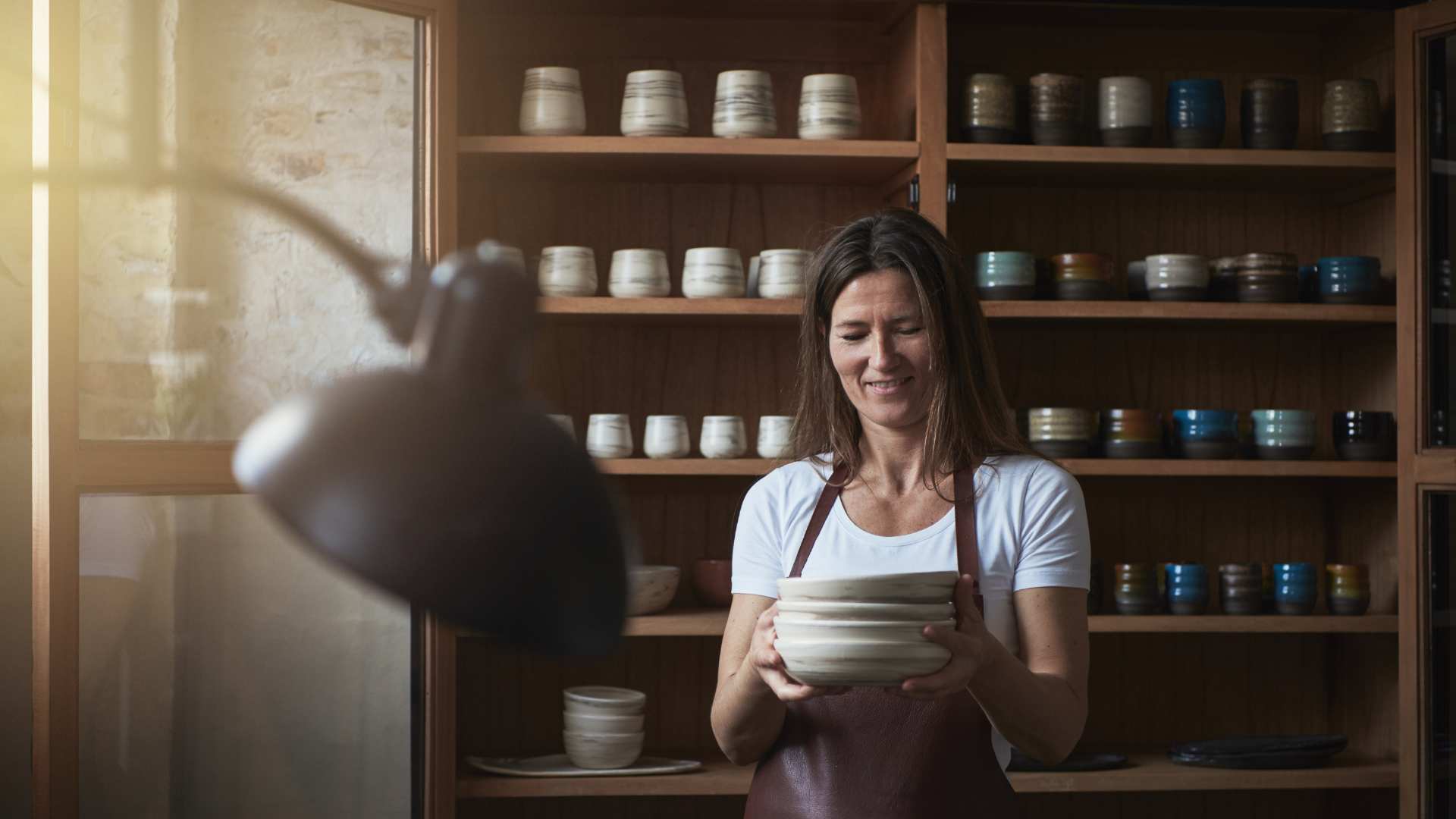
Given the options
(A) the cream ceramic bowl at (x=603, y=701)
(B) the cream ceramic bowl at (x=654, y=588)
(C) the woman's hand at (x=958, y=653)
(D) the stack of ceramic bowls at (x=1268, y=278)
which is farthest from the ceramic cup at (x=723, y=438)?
(C) the woman's hand at (x=958, y=653)

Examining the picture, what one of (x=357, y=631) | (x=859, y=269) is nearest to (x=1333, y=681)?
(x=859, y=269)

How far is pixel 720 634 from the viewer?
104 inches

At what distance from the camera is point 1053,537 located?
1.49m

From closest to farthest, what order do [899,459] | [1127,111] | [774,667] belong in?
[774,667] < [899,459] < [1127,111]

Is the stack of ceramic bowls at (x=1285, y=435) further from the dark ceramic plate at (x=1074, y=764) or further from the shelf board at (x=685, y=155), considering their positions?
the shelf board at (x=685, y=155)

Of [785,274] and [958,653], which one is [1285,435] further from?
[958,653]

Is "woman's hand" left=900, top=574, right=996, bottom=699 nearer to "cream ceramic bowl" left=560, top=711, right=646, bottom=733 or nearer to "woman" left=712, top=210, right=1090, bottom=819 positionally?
"woman" left=712, top=210, right=1090, bottom=819

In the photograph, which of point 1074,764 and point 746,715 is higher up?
point 746,715

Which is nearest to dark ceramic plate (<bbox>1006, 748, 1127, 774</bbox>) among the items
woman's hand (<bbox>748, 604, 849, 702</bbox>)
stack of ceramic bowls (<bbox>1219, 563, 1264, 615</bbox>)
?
stack of ceramic bowls (<bbox>1219, 563, 1264, 615</bbox>)

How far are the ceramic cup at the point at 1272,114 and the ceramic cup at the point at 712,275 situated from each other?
1068 mm

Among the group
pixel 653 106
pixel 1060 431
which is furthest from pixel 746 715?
pixel 653 106

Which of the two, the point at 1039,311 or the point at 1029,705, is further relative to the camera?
the point at 1039,311

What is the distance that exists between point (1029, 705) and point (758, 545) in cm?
42

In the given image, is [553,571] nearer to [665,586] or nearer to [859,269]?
[859,269]
